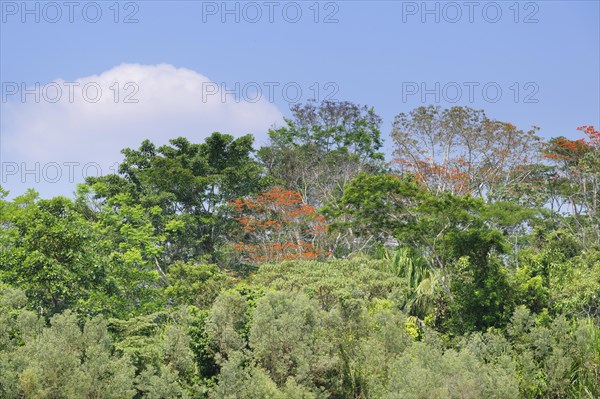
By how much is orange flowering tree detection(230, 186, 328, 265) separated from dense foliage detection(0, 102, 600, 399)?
8 centimetres

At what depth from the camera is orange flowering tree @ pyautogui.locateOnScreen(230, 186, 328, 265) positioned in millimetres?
23594

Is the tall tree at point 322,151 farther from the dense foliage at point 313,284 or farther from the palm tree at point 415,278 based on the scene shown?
the palm tree at point 415,278

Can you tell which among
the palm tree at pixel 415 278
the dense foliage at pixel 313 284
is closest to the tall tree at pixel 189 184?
the dense foliage at pixel 313 284

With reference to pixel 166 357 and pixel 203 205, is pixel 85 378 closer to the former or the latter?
pixel 166 357

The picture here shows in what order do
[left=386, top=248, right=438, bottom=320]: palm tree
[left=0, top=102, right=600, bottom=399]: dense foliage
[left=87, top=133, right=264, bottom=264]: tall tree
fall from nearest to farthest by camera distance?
[left=0, top=102, right=600, bottom=399]: dense foliage, [left=386, top=248, right=438, bottom=320]: palm tree, [left=87, top=133, right=264, bottom=264]: tall tree

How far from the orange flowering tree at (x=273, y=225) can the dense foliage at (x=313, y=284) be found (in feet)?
0.25

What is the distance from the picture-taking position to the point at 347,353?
9695 millimetres

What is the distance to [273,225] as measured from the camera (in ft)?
79.4

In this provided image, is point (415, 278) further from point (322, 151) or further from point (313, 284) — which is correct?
point (322, 151)

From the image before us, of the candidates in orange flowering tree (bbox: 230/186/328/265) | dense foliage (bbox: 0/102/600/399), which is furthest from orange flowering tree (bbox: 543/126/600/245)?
orange flowering tree (bbox: 230/186/328/265)

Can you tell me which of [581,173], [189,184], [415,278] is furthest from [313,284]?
[581,173]

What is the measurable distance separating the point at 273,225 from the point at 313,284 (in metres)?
11.0

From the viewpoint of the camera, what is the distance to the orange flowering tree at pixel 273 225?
23.6m

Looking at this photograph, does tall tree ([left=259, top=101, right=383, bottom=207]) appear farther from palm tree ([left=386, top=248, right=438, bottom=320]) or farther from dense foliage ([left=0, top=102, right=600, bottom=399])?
palm tree ([left=386, top=248, right=438, bottom=320])
